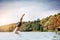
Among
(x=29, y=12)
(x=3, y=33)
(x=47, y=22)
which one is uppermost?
(x=29, y=12)

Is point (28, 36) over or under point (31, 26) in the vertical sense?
under

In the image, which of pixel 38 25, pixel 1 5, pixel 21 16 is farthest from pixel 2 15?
pixel 38 25

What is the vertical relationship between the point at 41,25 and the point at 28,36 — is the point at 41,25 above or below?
above

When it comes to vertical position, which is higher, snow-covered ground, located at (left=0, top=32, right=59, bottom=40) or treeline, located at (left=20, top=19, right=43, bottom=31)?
treeline, located at (left=20, top=19, right=43, bottom=31)

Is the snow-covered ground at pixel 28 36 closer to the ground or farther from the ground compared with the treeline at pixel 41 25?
closer to the ground

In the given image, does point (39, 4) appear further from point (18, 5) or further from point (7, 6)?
point (7, 6)

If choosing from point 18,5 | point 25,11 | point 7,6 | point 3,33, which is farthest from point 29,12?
point 3,33

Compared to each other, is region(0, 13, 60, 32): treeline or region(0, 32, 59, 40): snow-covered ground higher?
region(0, 13, 60, 32): treeline

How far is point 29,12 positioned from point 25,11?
0.19 feet

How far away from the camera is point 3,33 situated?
2080mm

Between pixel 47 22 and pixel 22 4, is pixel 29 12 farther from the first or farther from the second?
pixel 47 22

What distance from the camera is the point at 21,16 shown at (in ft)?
6.89

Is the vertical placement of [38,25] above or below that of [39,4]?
below

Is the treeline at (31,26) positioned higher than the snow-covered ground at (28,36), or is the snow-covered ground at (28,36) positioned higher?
the treeline at (31,26)
